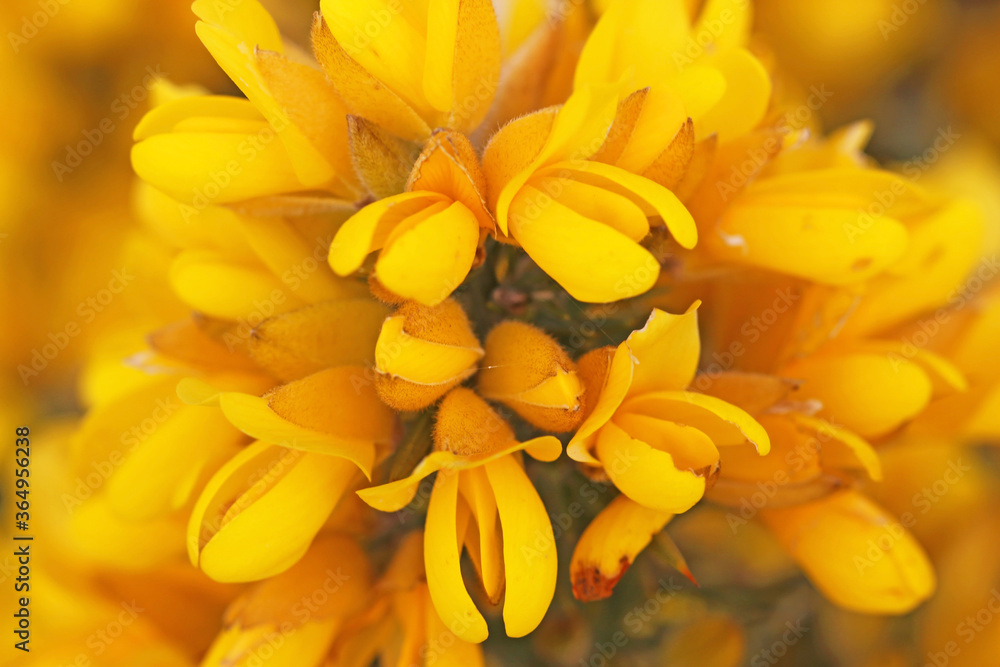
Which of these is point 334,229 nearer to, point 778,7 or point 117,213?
point 117,213

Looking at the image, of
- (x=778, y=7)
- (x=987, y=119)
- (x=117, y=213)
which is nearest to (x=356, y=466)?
(x=117, y=213)

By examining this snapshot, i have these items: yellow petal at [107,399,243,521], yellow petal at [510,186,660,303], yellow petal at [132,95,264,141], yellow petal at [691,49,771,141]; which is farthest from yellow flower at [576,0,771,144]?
yellow petal at [107,399,243,521]

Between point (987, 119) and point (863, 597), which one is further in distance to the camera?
point (987, 119)

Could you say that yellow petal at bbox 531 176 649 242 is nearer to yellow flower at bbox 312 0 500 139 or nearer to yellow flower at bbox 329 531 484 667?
yellow flower at bbox 312 0 500 139

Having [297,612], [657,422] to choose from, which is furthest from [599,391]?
[297,612]

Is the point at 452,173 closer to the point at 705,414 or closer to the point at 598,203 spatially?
the point at 598,203

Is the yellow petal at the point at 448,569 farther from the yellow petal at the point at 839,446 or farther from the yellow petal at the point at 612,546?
the yellow petal at the point at 839,446

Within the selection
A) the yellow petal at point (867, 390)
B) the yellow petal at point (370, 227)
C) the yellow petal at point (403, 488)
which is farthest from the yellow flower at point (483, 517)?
the yellow petal at point (867, 390)
